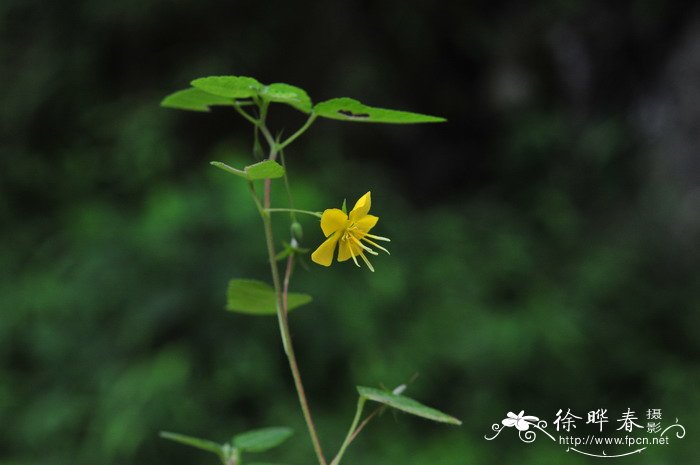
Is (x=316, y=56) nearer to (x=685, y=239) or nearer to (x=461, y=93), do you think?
(x=461, y=93)

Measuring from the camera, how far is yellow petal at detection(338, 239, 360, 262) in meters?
0.44

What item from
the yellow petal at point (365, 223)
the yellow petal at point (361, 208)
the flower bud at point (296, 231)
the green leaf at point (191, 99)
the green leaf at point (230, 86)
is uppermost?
the green leaf at point (191, 99)

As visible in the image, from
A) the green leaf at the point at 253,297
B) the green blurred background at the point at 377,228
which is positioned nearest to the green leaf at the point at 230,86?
the green leaf at the point at 253,297

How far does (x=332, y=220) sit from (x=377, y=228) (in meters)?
1.90

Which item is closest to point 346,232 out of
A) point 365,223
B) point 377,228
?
point 365,223

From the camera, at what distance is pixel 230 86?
44 cm

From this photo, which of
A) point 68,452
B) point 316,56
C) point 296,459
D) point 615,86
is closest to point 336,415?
point 296,459

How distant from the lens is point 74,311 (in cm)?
226

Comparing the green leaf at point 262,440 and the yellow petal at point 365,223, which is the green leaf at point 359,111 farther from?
the green leaf at point 262,440

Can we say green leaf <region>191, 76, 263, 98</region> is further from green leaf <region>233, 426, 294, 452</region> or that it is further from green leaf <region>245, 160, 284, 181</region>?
green leaf <region>233, 426, 294, 452</region>

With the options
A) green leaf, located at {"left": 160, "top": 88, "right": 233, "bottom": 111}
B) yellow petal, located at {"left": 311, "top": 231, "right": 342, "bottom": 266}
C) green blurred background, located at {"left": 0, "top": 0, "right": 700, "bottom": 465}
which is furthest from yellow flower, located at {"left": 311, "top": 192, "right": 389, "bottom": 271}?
green blurred background, located at {"left": 0, "top": 0, "right": 700, "bottom": 465}

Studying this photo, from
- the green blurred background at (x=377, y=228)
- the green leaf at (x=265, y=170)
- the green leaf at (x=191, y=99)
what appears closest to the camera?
the green leaf at (x=265, y=170)

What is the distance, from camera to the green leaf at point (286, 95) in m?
0.45

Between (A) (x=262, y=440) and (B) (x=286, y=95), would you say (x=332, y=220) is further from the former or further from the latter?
(A) (x=262, y=440)
